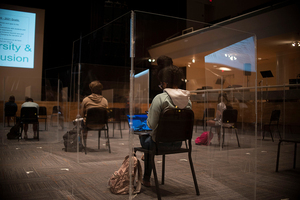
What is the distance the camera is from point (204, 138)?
2744mm

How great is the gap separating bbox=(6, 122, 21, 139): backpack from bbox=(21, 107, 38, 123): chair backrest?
6.3 inches

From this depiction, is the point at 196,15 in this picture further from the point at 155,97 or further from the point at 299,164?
the point at 299,164

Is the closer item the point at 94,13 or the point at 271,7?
the point at 271,7

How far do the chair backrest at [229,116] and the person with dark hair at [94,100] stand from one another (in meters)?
1.62

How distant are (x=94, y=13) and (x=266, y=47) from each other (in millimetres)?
3419

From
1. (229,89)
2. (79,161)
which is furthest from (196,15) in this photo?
(79,161)

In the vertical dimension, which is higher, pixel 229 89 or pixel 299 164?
pixel 229 89

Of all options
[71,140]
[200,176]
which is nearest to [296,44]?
[200,176]

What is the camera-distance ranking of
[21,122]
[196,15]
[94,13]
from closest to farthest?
[196,15], [21,122], [94,13]

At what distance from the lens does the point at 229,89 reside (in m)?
2.60

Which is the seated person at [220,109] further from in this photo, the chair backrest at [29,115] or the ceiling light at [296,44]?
the chair backrest at [29,115]

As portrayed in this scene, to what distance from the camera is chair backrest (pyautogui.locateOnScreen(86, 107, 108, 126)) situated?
11.0ft

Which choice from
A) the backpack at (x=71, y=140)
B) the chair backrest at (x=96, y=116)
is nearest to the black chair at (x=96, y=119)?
the chair backrest at (x=96, y=116)

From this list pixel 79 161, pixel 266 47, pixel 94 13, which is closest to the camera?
pixel 266 47
